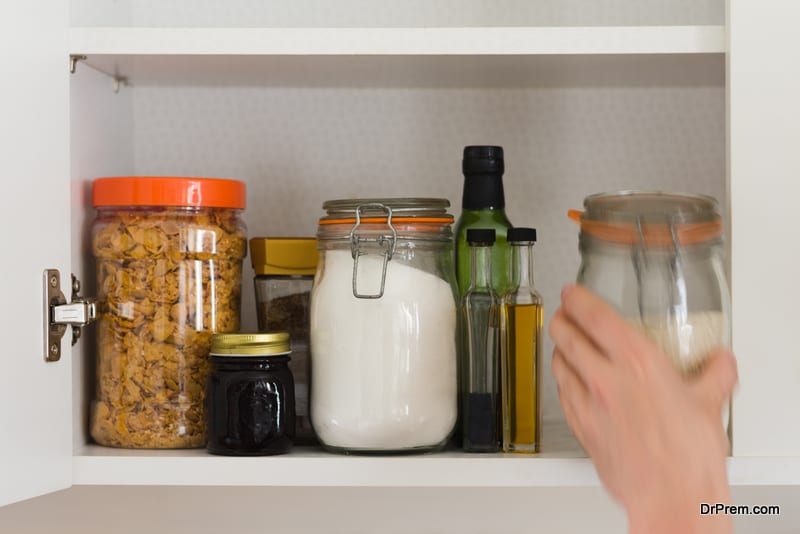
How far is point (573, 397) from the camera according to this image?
0.65 meters

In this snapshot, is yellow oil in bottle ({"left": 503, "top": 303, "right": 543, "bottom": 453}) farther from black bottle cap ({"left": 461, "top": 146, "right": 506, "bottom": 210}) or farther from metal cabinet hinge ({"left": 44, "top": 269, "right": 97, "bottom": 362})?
metal cabinet hinge ({"left": 44, "top": 269, "right": 97, "bottom": 362})

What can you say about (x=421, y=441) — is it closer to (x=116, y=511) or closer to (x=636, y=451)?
(x=636, y=451)

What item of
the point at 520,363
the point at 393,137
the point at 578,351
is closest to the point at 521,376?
the point at 520,363

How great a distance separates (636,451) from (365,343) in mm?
235

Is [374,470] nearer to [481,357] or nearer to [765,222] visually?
[481,357]

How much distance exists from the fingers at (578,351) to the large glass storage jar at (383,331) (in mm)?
117

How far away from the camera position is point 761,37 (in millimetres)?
722

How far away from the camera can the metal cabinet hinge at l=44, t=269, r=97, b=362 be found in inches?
27.2

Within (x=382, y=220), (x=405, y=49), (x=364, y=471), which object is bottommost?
(x=364, y=471)

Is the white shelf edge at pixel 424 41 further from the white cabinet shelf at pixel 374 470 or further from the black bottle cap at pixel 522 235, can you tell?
the white cabinet shelf at pixel 374 470

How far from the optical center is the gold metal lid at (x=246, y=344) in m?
0.74

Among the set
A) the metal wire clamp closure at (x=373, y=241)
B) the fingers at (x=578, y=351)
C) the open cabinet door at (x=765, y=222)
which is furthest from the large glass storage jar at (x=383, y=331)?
the open cabinet door at (x=765, y=222)

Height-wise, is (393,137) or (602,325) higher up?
(393,137)

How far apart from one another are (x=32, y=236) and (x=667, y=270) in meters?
0.47
